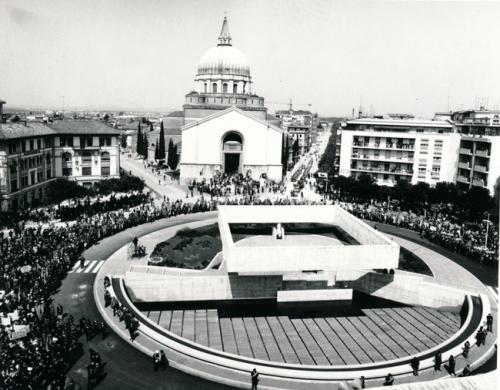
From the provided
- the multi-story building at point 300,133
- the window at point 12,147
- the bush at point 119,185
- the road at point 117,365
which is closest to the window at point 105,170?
the bush at point 119,185

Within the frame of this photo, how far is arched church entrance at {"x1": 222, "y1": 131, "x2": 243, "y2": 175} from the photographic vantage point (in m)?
73.0

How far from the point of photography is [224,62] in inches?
3297

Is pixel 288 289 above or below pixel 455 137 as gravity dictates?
below

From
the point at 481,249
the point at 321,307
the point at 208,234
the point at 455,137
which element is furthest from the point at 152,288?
the point at 455,137

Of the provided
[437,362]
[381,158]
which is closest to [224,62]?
[381,158]

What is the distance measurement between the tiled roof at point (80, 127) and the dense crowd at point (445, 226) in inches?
1241

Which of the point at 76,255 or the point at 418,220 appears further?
the point at 418,220

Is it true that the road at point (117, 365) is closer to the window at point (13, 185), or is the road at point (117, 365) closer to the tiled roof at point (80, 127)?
the window at point (13, 185)

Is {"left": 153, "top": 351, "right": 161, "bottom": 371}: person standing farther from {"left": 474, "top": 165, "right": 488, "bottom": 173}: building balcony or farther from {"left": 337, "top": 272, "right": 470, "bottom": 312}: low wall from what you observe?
{"left": 474, "top": 165, "right": 488, "bottom": 173}: building balcony

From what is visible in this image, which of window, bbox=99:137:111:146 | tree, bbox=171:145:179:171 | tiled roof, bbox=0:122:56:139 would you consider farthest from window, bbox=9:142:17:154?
tree, bbox=171:145:179:171

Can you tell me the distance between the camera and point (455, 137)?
2464 inches

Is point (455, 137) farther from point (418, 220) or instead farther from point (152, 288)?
point (152, 288)

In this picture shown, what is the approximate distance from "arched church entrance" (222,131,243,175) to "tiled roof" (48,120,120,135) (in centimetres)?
1798

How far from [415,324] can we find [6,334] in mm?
21754
